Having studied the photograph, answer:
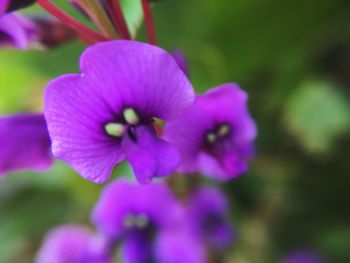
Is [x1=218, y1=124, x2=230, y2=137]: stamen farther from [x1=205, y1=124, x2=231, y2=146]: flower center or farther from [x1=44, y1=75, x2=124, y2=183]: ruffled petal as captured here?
[x1=44, y1=75, x2=124, y2=183]: ruffled petal

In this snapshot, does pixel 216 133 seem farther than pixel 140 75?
Yes

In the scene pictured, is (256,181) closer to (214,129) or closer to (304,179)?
(304,179)

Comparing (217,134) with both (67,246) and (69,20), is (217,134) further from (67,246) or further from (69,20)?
(67,246)

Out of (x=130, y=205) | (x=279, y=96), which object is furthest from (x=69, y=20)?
(x=279, y=96)

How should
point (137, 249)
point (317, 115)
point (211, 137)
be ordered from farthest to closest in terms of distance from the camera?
point (317, 115)
point (137, 249)
point (211, 137)

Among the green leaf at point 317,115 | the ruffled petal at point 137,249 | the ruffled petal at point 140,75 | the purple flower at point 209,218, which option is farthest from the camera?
the green leaf at point 317,115

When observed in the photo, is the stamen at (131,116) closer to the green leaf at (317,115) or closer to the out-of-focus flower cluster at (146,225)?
the out-of-focus flower cluster at (146,225)

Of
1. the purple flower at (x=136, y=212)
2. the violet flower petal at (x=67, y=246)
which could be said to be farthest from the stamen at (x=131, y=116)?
the violet flower petal at (x=67, y=246)
